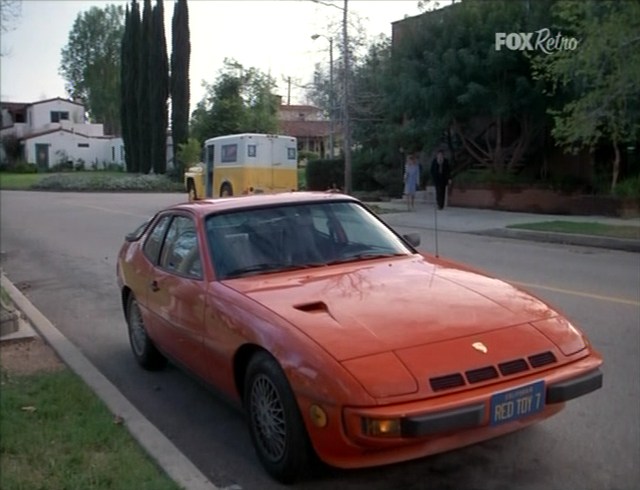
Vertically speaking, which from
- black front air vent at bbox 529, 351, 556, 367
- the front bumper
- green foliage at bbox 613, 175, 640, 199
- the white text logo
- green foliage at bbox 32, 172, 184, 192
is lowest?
green foliage at bbox 32, 172, 184, 192

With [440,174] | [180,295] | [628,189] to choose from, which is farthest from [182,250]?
[440,174]

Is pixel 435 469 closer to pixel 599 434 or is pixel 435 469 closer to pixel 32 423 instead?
pixel 599 434

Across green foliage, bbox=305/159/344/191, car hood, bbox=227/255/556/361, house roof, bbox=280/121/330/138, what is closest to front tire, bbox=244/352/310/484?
car hood, bbox=227/255/556/361

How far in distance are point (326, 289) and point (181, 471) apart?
4.28ft

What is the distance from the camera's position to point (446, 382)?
3.74m

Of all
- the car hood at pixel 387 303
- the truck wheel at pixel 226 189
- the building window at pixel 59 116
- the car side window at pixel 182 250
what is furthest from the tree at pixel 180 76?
the building window at pixel 59 116

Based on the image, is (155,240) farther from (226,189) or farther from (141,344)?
(226,189)

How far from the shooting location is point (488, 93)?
21.8 metres

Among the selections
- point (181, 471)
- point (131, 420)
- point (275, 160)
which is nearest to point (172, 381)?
point (131, 420)

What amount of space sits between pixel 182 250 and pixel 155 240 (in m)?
0.79

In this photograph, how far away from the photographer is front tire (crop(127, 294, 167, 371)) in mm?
6574

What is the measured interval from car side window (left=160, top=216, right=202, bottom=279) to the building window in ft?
296

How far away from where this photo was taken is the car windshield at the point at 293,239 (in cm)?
521

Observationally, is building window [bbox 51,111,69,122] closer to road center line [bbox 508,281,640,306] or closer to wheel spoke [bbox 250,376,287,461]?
road center line [bbox 508,281,640,306]
